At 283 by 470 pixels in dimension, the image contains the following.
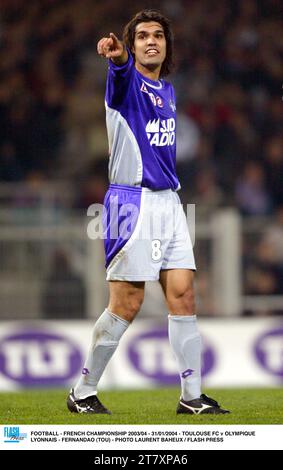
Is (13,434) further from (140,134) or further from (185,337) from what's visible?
(140,134)

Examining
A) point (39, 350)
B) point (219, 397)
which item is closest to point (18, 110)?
point (39, 350)

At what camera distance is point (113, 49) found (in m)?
6.05

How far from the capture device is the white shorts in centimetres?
646

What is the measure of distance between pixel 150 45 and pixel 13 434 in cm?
237

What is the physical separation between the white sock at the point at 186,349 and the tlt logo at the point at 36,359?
439 centimetres

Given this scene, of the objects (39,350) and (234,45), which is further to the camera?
(234,45)

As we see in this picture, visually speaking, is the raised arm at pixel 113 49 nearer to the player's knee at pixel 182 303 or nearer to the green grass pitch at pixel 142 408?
the player's knee at pixel 182 303

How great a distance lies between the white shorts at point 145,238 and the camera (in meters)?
6.46

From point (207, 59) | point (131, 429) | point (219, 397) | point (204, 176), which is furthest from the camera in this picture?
point (207, 59)

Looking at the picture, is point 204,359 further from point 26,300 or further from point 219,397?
point 219,397

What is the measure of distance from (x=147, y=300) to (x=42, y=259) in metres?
1.20

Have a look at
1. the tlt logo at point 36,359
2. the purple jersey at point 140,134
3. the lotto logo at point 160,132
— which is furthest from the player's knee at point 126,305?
the tlt logo at point 36,359

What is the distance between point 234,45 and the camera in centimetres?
1499

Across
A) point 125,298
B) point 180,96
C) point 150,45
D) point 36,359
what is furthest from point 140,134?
point 180,96
